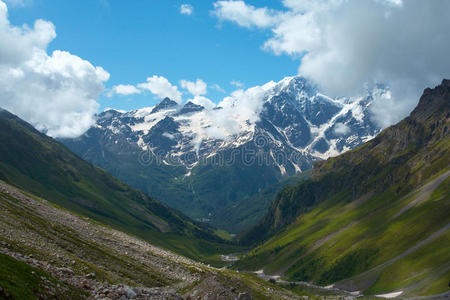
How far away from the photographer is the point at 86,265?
207 ft

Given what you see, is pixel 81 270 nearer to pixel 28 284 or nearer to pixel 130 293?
pixel 130 293

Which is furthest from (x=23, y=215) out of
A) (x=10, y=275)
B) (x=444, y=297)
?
(x=444, y=297)

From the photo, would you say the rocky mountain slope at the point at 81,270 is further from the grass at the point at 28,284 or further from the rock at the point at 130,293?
the rock at the point at 130,293

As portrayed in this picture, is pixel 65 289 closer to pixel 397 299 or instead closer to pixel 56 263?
pixel 56 263

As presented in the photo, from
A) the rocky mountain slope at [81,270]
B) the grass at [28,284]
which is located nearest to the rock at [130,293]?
the rocky mountain slope at [81,270]

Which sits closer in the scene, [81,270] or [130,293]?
[130,293]

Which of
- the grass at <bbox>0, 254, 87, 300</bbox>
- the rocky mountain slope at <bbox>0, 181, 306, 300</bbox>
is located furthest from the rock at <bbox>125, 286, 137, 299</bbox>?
the grass at <bbox>0, 254, 87, 300</bbox>

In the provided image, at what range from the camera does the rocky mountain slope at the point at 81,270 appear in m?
37.6

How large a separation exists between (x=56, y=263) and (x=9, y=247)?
6.93 m

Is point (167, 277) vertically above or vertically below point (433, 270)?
below

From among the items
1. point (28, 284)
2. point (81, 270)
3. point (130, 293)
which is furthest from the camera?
point (81, 270)

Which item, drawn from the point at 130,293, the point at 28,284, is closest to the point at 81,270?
the point at 130,293

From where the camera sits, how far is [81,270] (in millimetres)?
58812

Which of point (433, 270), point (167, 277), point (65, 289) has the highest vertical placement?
point (433, 270)
